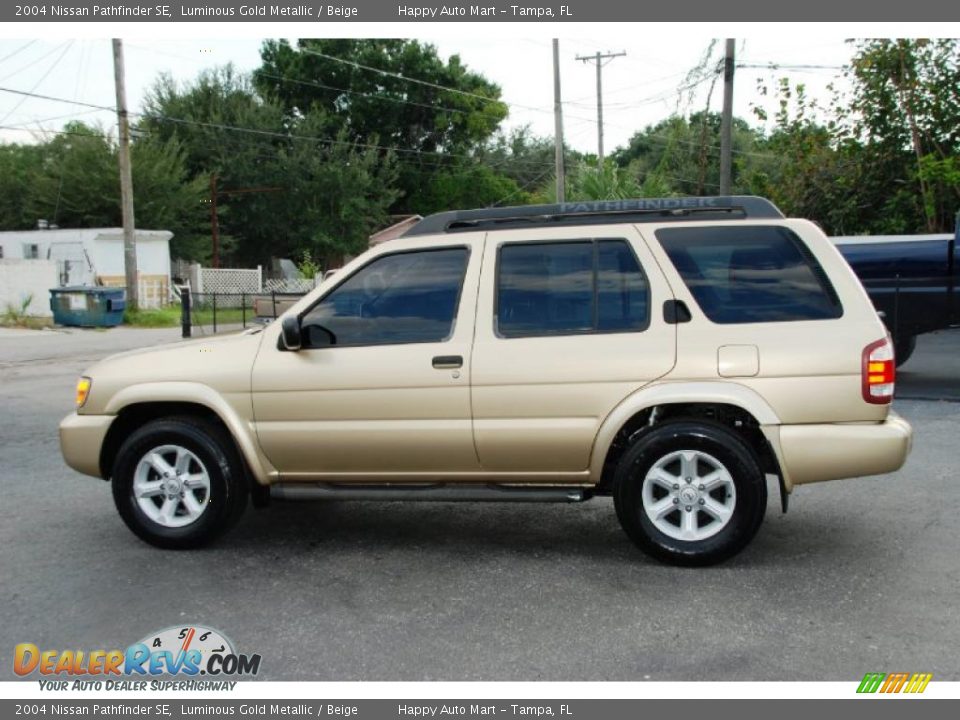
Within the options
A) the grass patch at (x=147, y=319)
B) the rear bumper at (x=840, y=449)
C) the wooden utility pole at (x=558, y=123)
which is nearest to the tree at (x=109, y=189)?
the grass patch at (x=147, y=319)

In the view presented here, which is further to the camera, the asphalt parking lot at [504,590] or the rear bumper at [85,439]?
the rear bumper at [85,439]

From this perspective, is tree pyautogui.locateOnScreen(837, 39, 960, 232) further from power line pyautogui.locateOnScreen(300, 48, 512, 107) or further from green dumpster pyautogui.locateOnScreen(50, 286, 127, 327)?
power line pyautogui.locateOnScreen(300, 48, 512, 107)

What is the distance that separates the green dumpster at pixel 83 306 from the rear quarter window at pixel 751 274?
72.7 ft

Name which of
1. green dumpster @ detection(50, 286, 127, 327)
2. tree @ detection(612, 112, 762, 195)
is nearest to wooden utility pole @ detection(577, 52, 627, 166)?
tree @ detection(612, 112, 762, 195)

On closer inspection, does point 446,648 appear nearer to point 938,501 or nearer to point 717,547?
point 717,547

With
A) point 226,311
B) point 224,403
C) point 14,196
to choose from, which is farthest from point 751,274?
point 14,196

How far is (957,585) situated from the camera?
4527 millimetres

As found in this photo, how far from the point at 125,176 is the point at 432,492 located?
23.2 metres

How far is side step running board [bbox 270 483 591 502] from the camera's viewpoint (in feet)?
16.2

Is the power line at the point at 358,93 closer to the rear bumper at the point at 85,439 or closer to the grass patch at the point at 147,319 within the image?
the grass patch at the point at 147,319

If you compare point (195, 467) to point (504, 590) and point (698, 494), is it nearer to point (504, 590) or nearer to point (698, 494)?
point (504, 590)

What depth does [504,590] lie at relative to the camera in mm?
4559

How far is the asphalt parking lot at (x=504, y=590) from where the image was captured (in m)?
3.75

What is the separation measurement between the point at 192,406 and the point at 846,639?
144 inches
